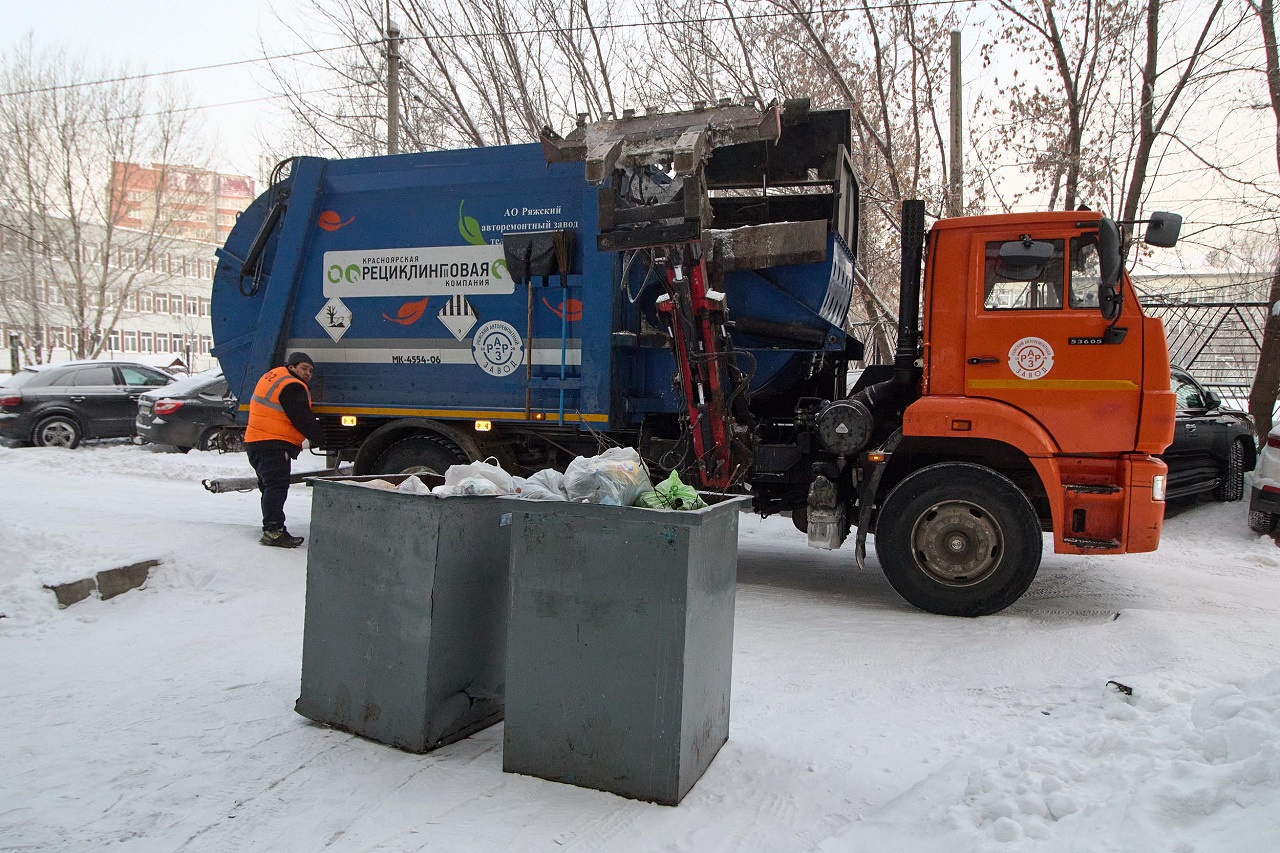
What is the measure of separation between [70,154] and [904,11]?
81.9 feet

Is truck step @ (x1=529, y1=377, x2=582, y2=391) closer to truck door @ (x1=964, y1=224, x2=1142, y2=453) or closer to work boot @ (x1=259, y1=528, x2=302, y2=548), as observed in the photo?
work boot @ (x1=259, y1=528, x2=302, y2=548)

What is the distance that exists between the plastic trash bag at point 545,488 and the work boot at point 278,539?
4104mm

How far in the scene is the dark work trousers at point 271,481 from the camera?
22.4 ft

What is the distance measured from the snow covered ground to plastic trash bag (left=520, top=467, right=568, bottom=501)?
1.01 meters

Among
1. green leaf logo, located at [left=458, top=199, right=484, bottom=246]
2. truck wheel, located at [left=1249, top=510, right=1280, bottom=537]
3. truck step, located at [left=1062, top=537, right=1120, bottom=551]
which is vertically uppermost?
green leaf logo, located at [left=458, top=199, right=484, bottom=246]

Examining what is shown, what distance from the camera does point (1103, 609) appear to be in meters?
5.77

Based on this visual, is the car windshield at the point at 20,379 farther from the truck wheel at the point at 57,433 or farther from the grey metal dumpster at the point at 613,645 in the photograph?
the grey metal dumpster at the point at 613,645

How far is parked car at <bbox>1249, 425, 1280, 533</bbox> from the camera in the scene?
26.2 ft

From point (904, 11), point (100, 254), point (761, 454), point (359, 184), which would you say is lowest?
point (761, 454)

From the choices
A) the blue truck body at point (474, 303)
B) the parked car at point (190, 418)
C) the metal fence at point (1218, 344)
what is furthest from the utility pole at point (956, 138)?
the parked car at point (190, 418)

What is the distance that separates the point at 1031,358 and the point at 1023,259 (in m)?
0.63

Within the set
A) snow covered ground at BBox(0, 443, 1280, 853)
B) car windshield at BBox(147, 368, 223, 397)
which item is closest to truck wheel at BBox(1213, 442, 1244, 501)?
snow covered ground at BBox(0, 443, 1280, 853)

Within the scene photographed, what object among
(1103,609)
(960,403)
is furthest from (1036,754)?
(1103,609)

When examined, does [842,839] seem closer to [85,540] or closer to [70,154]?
[85,540]
